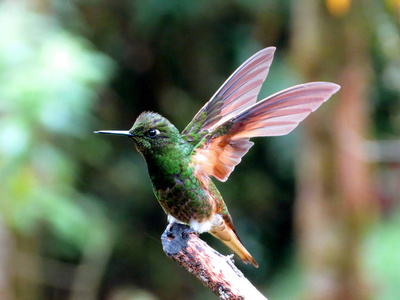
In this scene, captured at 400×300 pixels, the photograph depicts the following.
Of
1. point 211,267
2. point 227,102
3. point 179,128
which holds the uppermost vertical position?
point 179,128

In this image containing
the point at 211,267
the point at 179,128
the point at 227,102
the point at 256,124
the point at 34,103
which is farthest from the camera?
the point at 179,128

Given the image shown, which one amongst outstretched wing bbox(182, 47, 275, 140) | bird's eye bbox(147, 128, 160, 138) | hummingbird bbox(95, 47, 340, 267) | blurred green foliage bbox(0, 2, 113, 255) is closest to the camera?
hummingbird bbox(95, 47, 340, 267)

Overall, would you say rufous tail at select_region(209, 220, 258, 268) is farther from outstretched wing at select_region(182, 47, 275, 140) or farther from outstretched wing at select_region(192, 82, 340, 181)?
outstretched wing at select_region(182, 47, 275, 140)

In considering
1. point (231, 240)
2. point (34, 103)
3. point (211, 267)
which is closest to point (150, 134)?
point (211, 267)

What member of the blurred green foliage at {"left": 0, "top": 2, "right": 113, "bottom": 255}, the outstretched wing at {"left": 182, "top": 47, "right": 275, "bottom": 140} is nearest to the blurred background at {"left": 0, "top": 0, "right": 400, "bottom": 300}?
the blurred green foliage at {"left": 0, "top": 2, "right": 113, "bottom": 255}

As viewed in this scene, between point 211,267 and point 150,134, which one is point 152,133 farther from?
point 211,267

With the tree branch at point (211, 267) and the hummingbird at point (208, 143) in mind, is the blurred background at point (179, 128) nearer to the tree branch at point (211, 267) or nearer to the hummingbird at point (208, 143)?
the hummingbird at point (208, 143)

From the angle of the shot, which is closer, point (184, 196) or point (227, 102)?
point (184, 196)

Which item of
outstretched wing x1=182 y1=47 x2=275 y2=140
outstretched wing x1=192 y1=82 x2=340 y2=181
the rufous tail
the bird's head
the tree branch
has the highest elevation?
outstretched wing x1=182 y1=47 x2=275 y2=140
